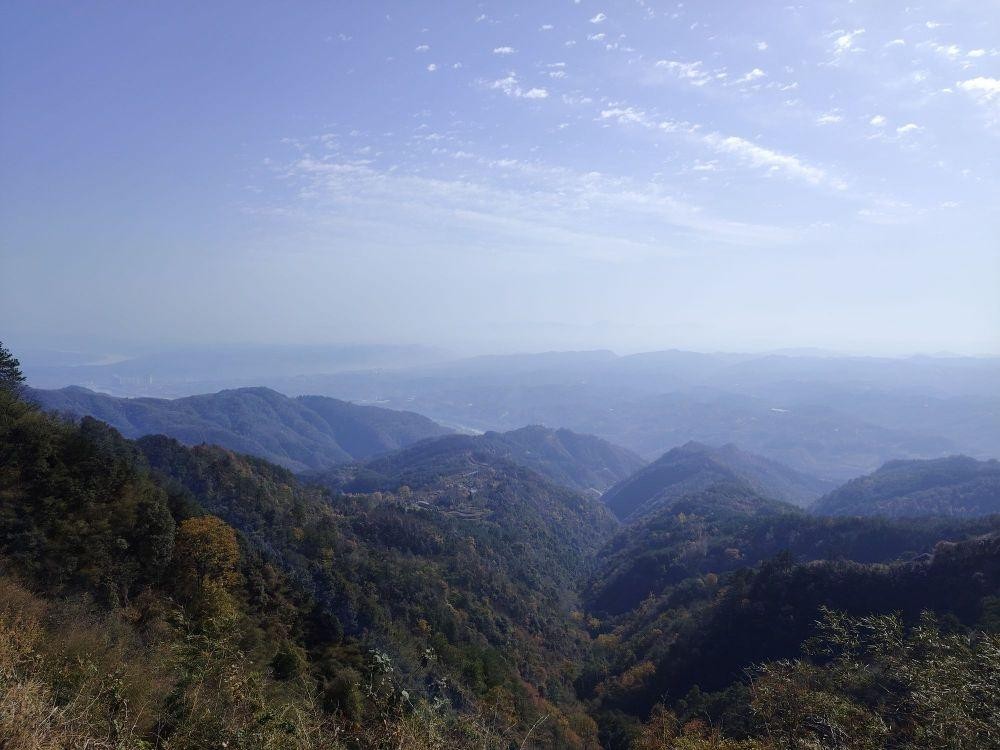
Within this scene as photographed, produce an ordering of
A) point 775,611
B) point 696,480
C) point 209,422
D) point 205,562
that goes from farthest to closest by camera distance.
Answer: point 209,422 < point 696,480 < point 775,611 < point 205,562

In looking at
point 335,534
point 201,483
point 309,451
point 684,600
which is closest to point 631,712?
point 684,600

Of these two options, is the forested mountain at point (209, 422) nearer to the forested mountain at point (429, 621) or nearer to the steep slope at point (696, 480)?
the steep slope at point (696, 480)

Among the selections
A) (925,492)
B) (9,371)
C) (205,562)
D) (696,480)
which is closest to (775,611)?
(205,562)

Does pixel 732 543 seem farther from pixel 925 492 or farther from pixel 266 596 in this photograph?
pixel 266 596

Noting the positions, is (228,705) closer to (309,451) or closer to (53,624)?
(53,624)

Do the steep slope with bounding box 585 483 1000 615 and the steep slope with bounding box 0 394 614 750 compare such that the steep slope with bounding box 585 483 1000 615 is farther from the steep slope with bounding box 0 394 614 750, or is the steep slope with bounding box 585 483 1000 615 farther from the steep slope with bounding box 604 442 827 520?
the steep slope with bounding box 604 442 827 520
